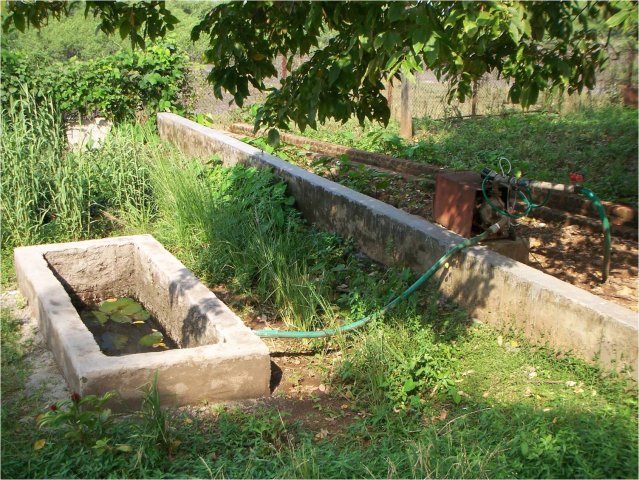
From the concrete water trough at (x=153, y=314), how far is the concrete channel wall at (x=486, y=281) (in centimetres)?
160

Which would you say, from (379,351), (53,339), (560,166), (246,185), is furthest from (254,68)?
(560,166)

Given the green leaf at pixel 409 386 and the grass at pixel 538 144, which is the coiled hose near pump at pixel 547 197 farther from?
the green leaf at pixel 409 386

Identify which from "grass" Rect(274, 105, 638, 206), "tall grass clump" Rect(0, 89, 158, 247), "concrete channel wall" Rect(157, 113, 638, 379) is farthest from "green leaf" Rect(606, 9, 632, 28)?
"tall grass clump" Rect(0, 89, 158, 247)

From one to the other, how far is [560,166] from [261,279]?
13.1ft

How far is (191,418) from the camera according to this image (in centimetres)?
379

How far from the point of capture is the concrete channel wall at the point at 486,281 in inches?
152

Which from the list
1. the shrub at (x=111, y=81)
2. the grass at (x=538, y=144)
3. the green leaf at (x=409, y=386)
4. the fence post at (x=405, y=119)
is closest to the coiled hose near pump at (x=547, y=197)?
the grass at (x=538, y=144)

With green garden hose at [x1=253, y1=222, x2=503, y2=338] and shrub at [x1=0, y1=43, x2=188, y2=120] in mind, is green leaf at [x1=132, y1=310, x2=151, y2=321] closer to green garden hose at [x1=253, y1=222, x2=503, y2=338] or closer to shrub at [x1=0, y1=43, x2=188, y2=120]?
green garden hose at [x1=253, y1=222, x2=503, y2=338]

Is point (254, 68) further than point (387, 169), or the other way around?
point (387, 169)

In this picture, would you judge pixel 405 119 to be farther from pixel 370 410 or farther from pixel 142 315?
pixel 370 410

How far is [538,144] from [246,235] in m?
4.39

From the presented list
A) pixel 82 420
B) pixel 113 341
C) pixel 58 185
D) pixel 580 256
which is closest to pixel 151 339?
pixel 113 341

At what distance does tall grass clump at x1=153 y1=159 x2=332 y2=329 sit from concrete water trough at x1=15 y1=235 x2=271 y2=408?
0.65m

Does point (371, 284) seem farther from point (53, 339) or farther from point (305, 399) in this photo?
point (53, 339)
